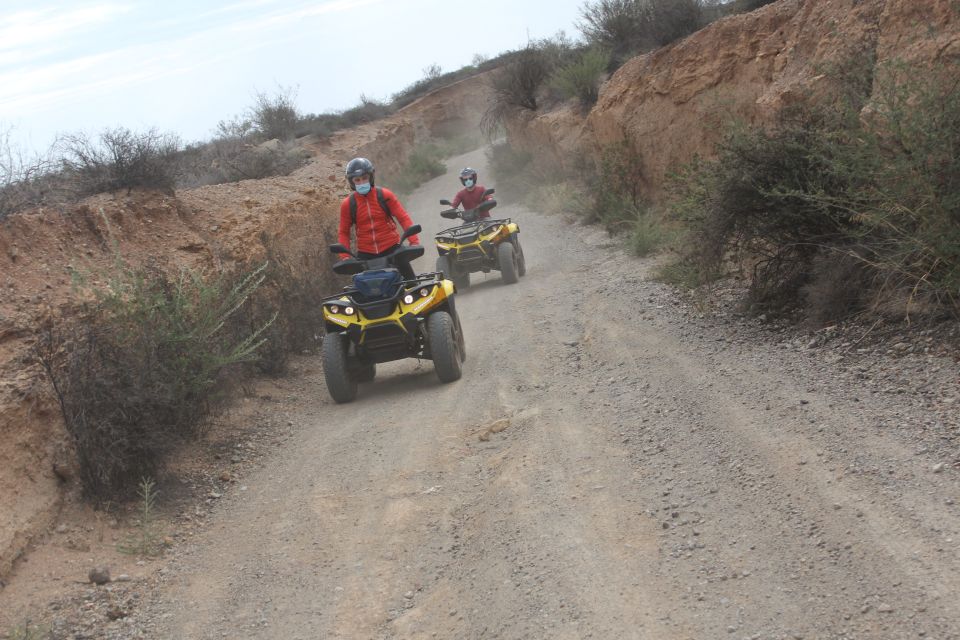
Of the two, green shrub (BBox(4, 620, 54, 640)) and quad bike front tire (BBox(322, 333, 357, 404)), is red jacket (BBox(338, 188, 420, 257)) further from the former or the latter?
green shrub (BBox(4, 620, 54, 640))

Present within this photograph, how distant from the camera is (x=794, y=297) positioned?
816 centimetres

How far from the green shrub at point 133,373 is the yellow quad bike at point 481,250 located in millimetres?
6550

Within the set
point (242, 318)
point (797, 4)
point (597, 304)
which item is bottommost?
point (597, 304)

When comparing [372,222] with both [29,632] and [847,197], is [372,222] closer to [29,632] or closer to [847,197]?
[847,197]

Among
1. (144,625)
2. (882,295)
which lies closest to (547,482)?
(144,625)

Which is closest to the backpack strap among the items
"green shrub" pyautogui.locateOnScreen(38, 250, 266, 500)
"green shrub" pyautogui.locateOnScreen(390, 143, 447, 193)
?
"green shrub" pyautogui.locateOnScreen(38, 250, 266, 500)

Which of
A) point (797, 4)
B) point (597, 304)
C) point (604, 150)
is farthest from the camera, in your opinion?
point (604, 150)

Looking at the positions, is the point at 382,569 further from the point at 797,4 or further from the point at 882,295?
the point at 797,4

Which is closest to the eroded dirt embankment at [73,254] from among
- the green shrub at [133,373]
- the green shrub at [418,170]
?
the green shrub at [133,373]

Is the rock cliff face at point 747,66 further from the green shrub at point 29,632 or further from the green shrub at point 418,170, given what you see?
the green shrub at point 418,170

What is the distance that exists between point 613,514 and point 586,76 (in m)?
20.6

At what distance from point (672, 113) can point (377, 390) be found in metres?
10.1

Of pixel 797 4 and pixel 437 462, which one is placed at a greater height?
pixel 797 4

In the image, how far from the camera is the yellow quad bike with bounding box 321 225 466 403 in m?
8.52
